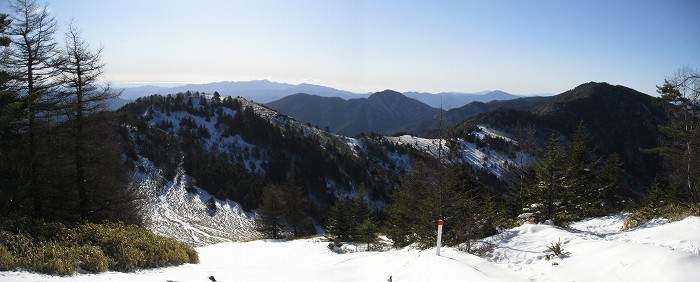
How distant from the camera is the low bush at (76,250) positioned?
7.64 metres

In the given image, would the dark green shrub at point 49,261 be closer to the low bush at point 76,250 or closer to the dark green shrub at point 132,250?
the low bush at point 76,250

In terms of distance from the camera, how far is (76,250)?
8.94 metres

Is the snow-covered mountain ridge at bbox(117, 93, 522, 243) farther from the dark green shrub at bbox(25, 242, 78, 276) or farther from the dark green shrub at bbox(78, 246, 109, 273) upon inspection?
the dark green shrub at bbox(25, 242, 78, 276)

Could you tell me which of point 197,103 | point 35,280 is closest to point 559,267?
point 35,280

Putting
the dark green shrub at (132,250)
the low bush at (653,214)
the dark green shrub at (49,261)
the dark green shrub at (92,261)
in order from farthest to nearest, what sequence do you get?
the low bush at (653,214)
the dark green shrub at (132,250)
the dark green shrub at (92,261)
the dark green shrub at (49,261)

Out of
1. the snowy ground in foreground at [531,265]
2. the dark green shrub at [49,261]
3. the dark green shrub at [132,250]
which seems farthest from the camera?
the dark green shrub at [132,250]

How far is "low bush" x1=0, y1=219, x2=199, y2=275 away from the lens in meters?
7.64

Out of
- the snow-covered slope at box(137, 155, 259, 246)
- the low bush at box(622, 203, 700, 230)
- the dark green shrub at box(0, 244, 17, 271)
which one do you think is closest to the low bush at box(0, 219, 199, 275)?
the dark green shrub at box(0, 244, 17, 271)

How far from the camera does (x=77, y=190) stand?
60.8ft

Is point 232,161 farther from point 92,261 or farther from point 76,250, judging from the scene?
point 92,261

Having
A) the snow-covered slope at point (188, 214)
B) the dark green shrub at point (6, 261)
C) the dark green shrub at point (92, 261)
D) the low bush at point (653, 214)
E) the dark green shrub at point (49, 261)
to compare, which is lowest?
the snow-covered slope at point (188, 214)

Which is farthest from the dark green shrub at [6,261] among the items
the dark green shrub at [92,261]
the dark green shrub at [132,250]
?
the dark green shrub at [132,250]

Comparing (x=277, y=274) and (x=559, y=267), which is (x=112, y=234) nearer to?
(x=277, y=274)

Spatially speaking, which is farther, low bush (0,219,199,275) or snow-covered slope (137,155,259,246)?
snow-covered slope (137,155,259,246)
